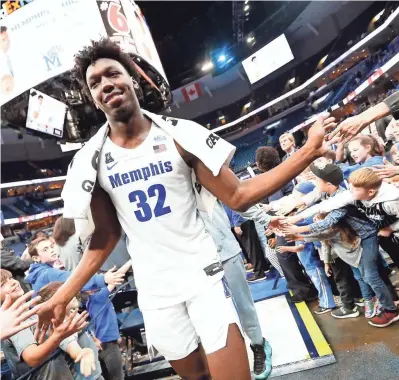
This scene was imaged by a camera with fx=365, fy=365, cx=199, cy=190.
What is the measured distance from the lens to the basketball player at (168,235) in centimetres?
157

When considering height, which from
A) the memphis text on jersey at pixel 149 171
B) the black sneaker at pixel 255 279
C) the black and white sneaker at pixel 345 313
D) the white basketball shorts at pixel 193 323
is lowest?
the black sneaker at pixel 255 279

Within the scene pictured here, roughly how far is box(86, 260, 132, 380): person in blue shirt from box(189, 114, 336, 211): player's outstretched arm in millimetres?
1635

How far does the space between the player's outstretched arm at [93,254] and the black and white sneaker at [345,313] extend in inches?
106

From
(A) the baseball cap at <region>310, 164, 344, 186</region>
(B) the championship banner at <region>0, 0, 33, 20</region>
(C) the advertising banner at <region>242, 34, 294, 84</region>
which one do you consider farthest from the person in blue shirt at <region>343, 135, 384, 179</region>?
(C) the advertising banner at <region>242, 34, 294, 84</region>

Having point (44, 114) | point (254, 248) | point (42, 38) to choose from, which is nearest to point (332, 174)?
point (254, 248)

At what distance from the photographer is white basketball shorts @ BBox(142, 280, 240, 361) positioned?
1.57m

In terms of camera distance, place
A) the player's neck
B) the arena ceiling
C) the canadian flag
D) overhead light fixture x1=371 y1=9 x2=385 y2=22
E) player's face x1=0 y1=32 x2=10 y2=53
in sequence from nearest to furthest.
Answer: the player's neck < player's face x1=0 y1=32 x2=10 y2=53 < the arena ceiling < overhead light fixture x1=371 y1=9 x2=385 y2=22 < the canadian flag

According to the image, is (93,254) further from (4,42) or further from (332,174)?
(4,42)

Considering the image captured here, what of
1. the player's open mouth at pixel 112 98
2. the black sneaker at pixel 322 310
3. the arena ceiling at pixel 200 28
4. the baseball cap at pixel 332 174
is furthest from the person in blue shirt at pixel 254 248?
the arena ceiling at pixel 200 28

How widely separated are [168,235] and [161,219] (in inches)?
3.1

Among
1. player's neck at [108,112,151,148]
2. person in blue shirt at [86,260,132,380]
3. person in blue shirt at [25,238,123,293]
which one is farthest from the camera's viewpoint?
person in blue shirt at [86,260,132,380]

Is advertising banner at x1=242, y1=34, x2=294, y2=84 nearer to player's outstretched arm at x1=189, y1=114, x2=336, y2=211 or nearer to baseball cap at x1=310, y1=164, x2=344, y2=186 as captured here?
baseball cap at x1=310, y1=164, x2=344, y2=186

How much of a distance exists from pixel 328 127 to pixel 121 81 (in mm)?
935

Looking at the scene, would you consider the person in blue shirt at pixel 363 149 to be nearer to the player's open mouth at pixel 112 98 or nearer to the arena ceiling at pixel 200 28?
the player's open mouth at pixel 112 98
